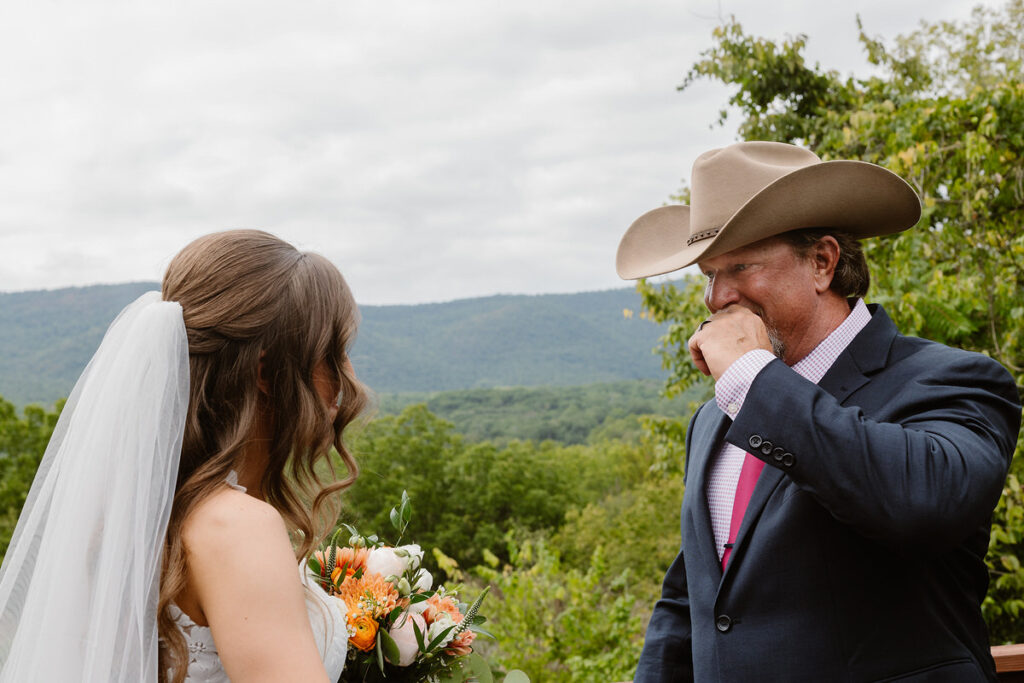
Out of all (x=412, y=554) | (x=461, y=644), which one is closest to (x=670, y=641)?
(x=461, y=644)

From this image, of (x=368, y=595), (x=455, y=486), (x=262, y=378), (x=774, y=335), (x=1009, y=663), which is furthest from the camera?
(x=455, y=486)

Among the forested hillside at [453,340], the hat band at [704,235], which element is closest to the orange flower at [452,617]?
the hat band at [704,235]

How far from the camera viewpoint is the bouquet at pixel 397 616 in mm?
1729

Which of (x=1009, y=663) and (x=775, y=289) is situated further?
(x=1009, y=663)

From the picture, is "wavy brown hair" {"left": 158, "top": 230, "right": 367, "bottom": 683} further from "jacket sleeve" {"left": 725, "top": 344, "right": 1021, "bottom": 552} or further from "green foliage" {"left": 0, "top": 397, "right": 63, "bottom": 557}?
"green foliage" {"left": 0, "top": 397, "right": 63, "bottom": 557}

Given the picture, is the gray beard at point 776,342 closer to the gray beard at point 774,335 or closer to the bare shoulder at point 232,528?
the gray beard at point 774,335

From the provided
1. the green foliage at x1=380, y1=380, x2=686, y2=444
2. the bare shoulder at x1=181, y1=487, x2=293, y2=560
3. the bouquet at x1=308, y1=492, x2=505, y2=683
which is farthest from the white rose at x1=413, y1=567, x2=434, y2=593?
the green foliage at x1=380, y1=380, x2=686, y2=444

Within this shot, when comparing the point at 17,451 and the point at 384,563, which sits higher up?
the point at 384,563

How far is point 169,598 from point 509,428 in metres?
65.5

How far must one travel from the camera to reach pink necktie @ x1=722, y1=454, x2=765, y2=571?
78.3 inches

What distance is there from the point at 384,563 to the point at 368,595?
4.9 inches

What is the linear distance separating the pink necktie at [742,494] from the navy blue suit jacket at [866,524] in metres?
0.05

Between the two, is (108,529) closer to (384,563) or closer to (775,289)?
(384,563)

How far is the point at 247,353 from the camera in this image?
1579 millimetres
